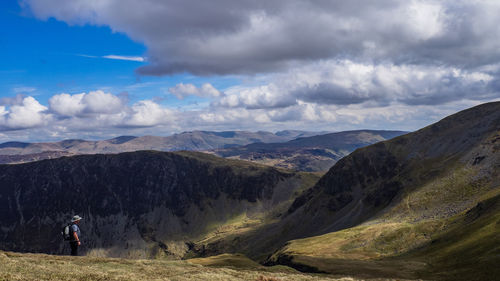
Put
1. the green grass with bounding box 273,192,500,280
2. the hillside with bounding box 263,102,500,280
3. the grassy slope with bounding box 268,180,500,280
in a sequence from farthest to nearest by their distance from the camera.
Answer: the hillside with bounding box 263,102,500,280 < the grassy slope with bounding box 268,180,500,280 < the green grass with bounding box 273,192,500,280

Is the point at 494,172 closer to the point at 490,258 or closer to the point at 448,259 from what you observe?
the point at 448,259

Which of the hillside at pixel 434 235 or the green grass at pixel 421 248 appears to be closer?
the green grass at pixel 421 248

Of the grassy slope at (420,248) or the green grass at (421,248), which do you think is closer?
the green grass at (421,248)

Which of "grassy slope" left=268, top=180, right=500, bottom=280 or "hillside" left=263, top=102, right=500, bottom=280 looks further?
"hillside" left=263, top=102, right=500, bottom=280

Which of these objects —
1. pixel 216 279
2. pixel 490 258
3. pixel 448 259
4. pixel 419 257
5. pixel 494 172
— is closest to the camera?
pixel 216 279

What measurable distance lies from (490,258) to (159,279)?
68335 mm

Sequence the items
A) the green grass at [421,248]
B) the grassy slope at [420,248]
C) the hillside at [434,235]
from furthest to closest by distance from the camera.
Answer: the hillside at [434,235] < the grassy slope at [420,248] < the green grass at [421,248]

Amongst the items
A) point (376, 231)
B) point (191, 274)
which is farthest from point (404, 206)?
point (191, 274)

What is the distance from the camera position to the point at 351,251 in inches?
5389

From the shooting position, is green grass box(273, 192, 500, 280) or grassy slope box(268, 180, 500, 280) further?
grassy slope box(268, 180, 500, 280)

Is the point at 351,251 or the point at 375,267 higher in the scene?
the point at 375,267

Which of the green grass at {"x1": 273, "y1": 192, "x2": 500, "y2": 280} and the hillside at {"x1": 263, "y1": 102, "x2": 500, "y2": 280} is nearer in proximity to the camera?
the green grass at {"x1": 273, "y1": 192, "x2": 500, "y2": 280}

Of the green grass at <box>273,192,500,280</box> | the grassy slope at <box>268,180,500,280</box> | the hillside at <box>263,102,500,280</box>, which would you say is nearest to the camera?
the green grass at <box>273,192,500,280</box>

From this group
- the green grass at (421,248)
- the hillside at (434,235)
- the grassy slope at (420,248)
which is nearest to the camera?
the green grass at (421,248)
